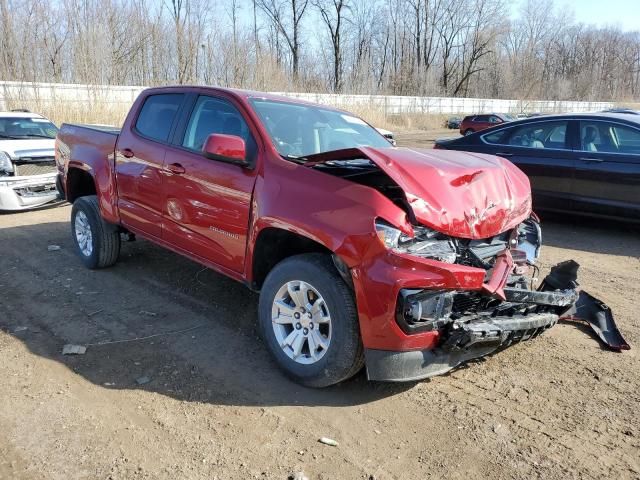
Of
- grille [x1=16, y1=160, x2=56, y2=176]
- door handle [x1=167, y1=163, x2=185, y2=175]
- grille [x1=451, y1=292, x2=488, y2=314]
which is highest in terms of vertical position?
door handle [x1=167, y1=163, x2=185, y2=175]

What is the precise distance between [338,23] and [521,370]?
62.5 meters

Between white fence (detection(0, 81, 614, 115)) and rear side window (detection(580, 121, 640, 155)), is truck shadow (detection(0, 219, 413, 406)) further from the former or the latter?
white fence (detection(0, 81, 614, 115))

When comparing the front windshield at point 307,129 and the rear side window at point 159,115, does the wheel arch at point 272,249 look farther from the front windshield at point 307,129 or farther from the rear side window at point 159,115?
the rear side window at point 159,115

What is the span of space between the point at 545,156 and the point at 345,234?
556 centimetres

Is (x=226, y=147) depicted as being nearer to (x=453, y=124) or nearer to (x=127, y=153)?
(x=127, y=153)

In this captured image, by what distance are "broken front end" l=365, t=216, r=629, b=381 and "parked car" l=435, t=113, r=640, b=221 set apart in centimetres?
418

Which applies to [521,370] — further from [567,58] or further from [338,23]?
[567,58]

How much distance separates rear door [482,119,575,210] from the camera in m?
7.34

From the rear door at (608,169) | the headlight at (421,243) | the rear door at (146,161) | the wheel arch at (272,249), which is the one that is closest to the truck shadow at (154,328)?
the wheel arch at (272,249)

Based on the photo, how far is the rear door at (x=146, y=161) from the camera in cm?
465

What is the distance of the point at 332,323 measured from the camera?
315 cm

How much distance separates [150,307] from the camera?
4727mm

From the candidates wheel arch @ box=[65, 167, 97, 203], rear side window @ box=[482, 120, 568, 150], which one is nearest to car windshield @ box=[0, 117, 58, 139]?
wheel arch @ box=[65, 167, 97, 203]

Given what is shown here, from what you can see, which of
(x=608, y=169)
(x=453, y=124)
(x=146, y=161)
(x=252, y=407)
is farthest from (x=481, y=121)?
(x=252, y=407)
